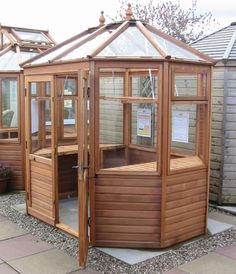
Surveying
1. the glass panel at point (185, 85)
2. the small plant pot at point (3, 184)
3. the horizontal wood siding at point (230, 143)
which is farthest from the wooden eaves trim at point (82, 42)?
the small plant pot at point (3, 184)

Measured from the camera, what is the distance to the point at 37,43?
27.2ft

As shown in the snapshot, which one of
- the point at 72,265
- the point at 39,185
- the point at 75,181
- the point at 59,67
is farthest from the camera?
the point at 75,181

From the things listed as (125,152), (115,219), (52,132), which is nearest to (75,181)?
(125,152)

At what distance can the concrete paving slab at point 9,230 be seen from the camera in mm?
5252

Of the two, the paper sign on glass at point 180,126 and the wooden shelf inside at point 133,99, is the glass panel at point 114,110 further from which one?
the paper sign on glass at point 180,126

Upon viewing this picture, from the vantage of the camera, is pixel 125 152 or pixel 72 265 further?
pixel 125 152

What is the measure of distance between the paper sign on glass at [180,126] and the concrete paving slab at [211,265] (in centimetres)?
144

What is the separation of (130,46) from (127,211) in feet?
6.26

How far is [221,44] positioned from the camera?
6723 millimetres

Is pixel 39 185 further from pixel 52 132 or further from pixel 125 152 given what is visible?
pixel 125 152

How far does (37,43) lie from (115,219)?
4.86 meters

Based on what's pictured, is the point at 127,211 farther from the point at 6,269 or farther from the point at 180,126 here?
the point at 6,269

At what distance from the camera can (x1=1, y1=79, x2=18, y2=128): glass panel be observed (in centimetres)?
741

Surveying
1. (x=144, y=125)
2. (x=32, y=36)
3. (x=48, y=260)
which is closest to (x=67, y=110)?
(x=144, y=125)
